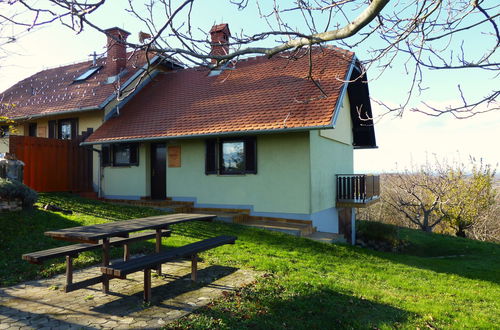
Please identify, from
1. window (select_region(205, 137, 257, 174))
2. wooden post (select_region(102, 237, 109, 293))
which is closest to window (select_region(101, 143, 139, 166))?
window (select_region(205, 137, 257, 174))

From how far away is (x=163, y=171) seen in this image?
46.6ft

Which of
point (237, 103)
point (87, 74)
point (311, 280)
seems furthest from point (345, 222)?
point (87, 74)

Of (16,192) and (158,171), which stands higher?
(158,171)

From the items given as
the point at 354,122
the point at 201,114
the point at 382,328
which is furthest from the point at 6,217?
the point at 354,122

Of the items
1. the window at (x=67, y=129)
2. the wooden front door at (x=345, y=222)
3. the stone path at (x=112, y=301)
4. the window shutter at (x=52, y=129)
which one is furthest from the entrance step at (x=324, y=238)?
the window shutter at (x=52, y=129)

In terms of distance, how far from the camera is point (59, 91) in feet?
59.2

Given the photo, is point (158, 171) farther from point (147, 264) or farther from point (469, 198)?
point (469, 198)

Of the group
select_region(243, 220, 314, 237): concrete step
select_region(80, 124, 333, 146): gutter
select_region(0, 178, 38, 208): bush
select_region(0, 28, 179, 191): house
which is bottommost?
select_region(243, 220, 314, 237): concrete step

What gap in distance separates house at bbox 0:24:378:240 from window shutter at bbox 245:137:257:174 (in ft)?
0.11

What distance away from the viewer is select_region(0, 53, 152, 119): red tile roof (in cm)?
1598

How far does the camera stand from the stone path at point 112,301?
13.2 feet

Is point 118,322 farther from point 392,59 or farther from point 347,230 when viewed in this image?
point 347,230

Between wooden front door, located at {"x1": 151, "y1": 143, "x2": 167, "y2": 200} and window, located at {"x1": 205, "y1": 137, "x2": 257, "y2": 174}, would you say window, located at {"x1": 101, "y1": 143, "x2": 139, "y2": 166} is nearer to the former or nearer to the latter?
wooden front door, located at {"x1": 151, "y1": 143, "x2": 167, "y2": 200}

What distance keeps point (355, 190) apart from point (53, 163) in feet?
38.0
